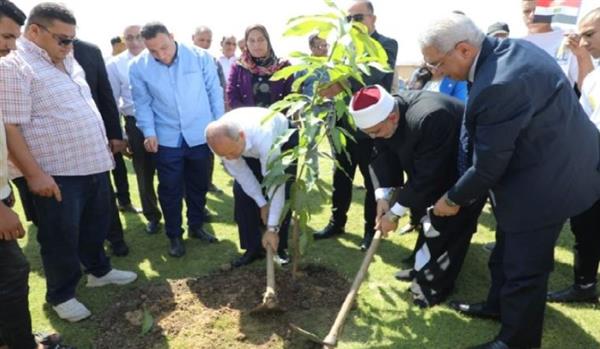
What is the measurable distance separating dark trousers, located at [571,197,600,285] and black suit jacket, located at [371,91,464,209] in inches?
35.7

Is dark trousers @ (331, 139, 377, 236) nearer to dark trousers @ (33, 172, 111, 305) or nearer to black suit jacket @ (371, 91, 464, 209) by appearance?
black suit jacket @ (371, 91, 464, 209)

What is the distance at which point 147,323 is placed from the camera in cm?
304

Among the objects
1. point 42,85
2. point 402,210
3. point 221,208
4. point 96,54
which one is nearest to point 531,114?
point 402,210

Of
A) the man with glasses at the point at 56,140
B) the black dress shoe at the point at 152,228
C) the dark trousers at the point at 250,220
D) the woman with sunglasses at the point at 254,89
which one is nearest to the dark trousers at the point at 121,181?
the black dress shoe at the point at 152,228

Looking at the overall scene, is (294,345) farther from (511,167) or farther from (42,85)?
(42,85)

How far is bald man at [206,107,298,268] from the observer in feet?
9.79

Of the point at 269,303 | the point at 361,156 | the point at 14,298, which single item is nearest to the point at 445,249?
the point at 361,156

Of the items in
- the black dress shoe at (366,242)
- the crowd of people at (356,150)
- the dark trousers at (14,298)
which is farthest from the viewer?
the black dress shoe at (366,242)

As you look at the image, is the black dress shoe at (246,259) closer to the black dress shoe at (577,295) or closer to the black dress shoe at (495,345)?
the black dress shoe at (495,345)

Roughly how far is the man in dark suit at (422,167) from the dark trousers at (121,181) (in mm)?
3202

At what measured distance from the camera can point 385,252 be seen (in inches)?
166

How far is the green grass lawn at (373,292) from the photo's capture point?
2.92 m

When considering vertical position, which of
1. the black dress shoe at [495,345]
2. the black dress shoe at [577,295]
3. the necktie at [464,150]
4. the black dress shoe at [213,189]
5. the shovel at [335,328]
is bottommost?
the black dress shoe at [213,189]

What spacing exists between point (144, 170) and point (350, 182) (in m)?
2.23
